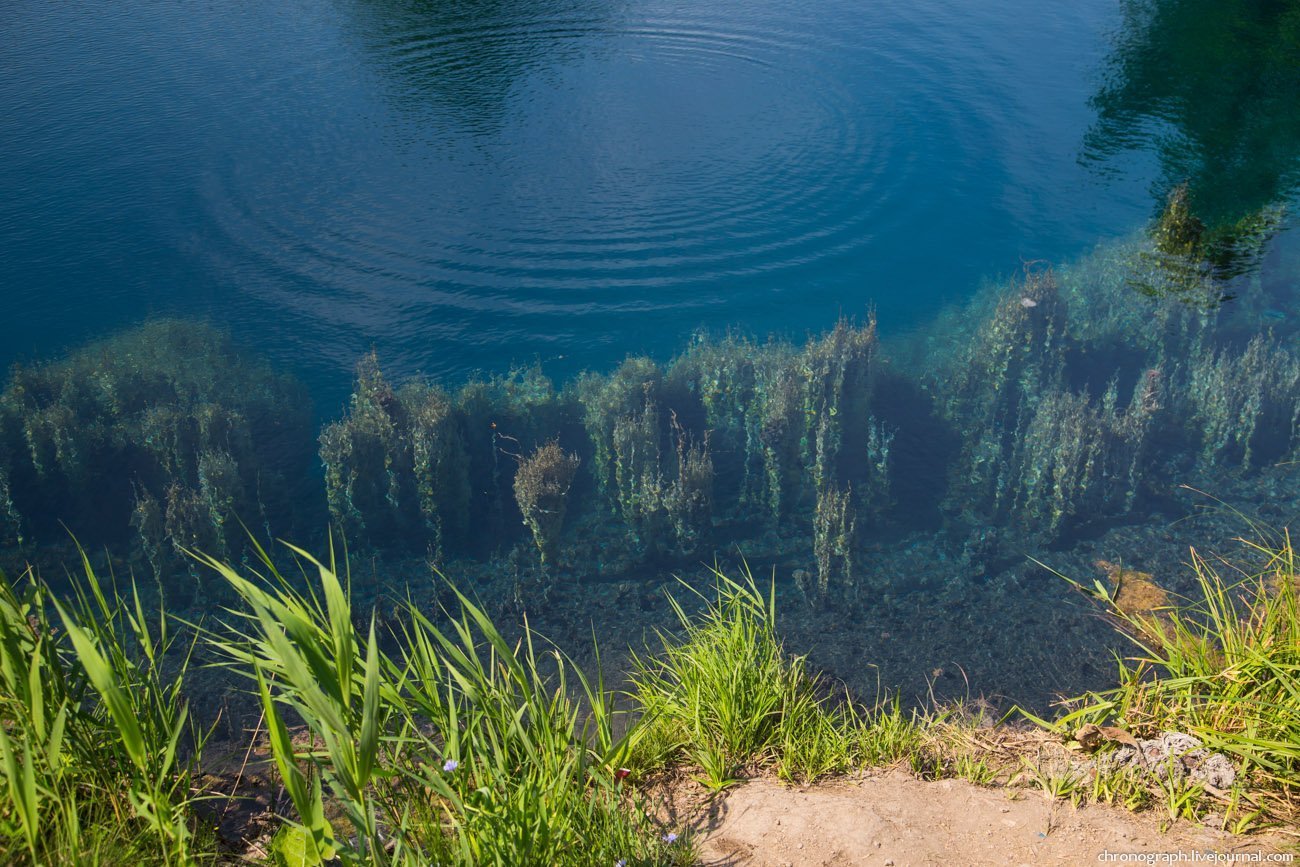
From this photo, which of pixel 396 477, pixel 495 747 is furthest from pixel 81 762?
pixel 396 477

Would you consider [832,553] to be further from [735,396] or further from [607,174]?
[607,174]

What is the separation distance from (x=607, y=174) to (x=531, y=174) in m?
1.10

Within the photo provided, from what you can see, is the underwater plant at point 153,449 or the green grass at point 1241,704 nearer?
the green grass at point 1241,704

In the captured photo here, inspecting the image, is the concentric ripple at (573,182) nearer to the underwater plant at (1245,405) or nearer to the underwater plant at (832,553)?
the underwater plant at (832,553)

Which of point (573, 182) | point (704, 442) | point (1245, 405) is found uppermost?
point (573, 182)

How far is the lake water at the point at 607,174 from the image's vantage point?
1081 centimetres

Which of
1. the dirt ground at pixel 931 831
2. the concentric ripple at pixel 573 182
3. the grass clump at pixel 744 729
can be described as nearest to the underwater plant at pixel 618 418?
the concentric ripple at pixel 573 182

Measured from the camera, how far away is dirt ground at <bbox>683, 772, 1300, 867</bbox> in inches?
125

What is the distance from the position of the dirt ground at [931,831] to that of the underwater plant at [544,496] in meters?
4.88

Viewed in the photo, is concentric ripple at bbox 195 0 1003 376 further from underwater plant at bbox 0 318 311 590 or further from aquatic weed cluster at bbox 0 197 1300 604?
underwater plant at bbox 0 318 311 590

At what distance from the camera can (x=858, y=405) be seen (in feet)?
32.0

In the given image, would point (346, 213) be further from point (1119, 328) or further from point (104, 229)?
point (1119, 328)

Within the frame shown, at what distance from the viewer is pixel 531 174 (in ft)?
43.4

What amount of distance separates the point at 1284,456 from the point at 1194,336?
67.5 inches
